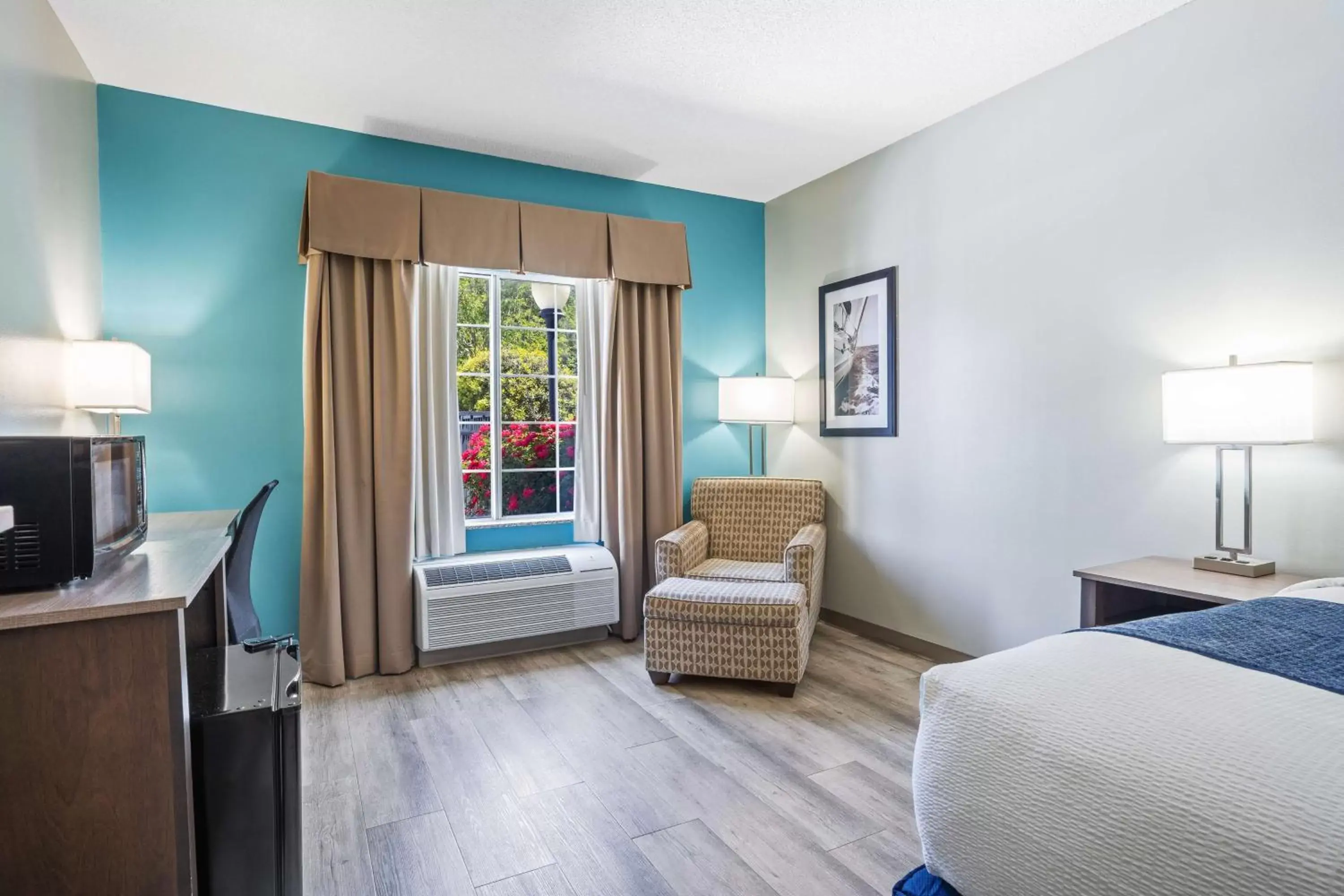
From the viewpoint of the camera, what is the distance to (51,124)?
2.38m

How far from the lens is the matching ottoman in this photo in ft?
9.58

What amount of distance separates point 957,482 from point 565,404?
6.92 feet

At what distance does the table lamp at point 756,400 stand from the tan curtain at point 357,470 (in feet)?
5.67

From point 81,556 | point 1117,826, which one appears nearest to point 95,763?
point 81,556

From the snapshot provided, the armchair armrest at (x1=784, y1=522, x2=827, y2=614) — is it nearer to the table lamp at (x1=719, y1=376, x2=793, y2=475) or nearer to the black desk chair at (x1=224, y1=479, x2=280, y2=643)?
the table lamp at (x1=719, y1=376, x2=793, y2=475)

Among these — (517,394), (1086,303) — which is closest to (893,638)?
(1086,303)

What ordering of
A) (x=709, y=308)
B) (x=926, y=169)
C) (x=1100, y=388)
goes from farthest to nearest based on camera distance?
1. (x=709, y=308)
2. (x=926, y=169)
3. (x=1100, y=388)

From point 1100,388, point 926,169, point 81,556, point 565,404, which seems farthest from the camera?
point 565,404

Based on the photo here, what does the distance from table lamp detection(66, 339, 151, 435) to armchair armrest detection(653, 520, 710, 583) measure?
2143mm

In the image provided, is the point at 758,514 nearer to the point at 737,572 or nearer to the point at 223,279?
the point at 737,572

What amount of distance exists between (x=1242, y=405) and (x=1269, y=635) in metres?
1.08

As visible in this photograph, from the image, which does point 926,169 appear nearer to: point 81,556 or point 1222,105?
point 1222,105

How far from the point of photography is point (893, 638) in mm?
3615

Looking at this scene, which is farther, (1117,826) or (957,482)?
(957,482)
